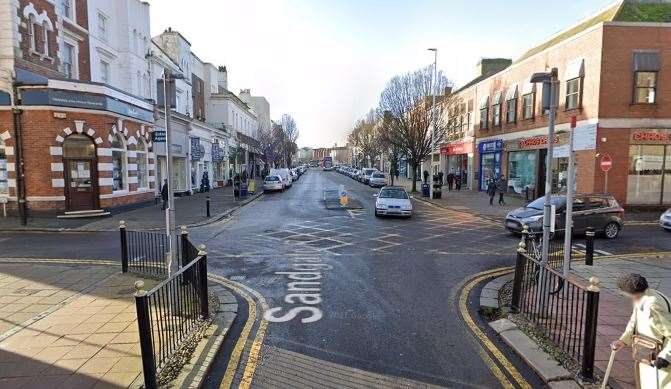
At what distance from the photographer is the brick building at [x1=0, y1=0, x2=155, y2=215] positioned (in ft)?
57.1

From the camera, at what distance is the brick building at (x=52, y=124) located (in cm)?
→ 1739

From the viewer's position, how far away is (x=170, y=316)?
5637 mm

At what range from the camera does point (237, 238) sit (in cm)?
1411

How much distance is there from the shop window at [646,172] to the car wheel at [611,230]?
27.4 feet

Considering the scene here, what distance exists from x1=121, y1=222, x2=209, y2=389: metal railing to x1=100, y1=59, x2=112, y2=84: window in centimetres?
1945

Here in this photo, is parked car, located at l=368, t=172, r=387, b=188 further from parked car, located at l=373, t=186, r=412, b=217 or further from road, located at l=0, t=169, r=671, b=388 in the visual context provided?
road, located at l=0, t=169, r=671, b=388

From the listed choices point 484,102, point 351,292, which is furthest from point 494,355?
point 484,102

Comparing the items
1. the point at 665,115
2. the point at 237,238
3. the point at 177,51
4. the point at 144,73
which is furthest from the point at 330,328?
the point at 177,51

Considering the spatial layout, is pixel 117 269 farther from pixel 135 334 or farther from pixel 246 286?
pixel 135 334

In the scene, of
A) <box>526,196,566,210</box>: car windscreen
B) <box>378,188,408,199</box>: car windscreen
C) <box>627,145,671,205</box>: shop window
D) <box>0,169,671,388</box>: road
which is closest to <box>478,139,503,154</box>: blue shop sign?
<box>627,145,671,205</box>: shop window

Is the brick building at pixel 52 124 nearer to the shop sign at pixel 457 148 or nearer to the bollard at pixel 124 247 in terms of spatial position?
the bollard at pixel 124 247

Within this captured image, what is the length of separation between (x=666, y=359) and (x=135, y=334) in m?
5.97

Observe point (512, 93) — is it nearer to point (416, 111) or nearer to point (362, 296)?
point (416, 111)

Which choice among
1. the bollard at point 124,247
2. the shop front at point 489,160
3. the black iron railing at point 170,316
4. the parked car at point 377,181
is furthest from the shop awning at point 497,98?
the black iron railing at point 170,316
